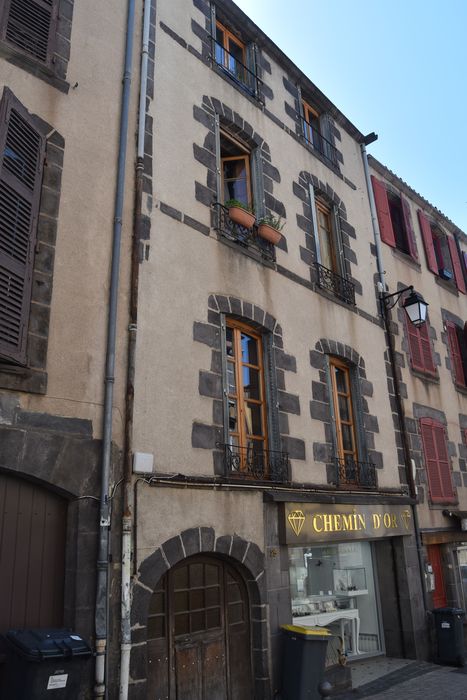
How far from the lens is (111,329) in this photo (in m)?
5.34

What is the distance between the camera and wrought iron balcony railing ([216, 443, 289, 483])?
20.6 ft

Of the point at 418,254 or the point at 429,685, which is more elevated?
the point at 418,254

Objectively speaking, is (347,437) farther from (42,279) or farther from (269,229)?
(42,279)

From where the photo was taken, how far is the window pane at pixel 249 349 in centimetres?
719

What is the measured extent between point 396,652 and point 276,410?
14.2 feet

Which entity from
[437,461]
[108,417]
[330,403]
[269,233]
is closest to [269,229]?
[269,233]

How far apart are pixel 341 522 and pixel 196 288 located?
3618 mm

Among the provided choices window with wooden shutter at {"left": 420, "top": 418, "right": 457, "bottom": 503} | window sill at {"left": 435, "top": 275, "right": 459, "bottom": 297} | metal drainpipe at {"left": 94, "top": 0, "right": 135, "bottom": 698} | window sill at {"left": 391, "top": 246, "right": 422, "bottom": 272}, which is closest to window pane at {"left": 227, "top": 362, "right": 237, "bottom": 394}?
metal drainpipe at {"left": 94, "top": 0, "right": 135, "bottom": 698}

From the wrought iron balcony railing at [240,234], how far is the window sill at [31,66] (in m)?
2.29

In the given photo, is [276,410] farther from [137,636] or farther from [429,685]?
[429,685]

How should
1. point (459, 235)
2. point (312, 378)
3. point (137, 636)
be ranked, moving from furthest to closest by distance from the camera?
point (459, 235) < point (312, 378) < point (137, 636)

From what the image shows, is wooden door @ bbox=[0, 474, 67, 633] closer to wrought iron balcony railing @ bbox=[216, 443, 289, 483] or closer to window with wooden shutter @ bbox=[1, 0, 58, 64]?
wrought iron balcony railing @ bbox=[216, 443, 289, 483]

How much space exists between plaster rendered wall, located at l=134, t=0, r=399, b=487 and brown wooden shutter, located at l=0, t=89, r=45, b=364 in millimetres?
1281

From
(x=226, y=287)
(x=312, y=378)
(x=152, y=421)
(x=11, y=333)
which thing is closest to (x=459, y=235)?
(x=312, y=378)
